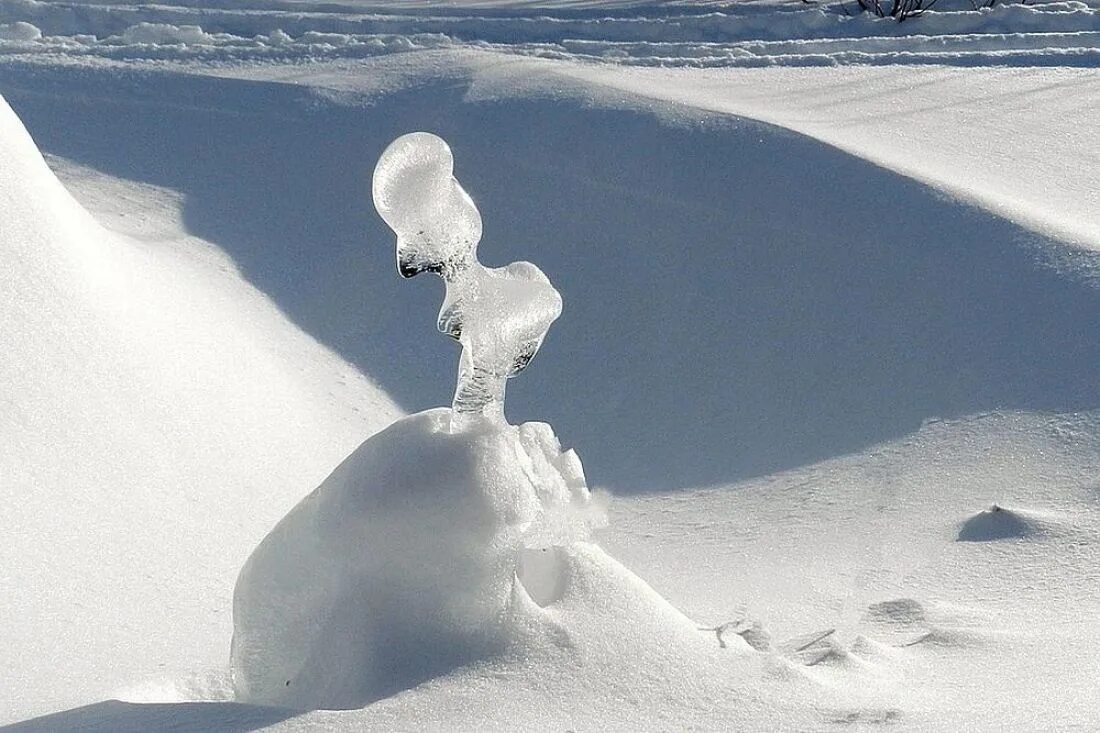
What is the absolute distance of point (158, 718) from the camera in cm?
237

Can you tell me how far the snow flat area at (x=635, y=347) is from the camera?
2.67 meters

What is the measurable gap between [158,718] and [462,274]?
0.86m

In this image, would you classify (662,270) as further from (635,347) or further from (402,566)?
(402,566)

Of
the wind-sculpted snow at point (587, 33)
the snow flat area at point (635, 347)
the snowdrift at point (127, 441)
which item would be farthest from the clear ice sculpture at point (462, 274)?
the wind-sculpted snow at point (587, 33)

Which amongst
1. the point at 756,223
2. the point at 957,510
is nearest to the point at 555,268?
the point at 756,223

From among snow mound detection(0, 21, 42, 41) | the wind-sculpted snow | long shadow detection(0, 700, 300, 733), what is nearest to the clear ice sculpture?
long shadow detection(0, 700, 300, 733)

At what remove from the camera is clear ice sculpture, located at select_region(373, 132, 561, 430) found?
7.88 ft

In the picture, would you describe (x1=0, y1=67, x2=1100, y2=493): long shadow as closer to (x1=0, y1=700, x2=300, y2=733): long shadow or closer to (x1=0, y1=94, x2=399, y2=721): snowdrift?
(x1=0, y1=94, x2=399, y2=721): snowdrift

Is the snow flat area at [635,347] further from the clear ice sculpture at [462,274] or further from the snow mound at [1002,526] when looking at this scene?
the clear ice sculpture at [462,274]

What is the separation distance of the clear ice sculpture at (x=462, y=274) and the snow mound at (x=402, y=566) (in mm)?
94

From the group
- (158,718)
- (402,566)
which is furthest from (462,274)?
(158,718)

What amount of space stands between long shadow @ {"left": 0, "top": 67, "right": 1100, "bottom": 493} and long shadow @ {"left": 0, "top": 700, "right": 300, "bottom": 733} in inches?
76.9

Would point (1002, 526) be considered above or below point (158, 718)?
below

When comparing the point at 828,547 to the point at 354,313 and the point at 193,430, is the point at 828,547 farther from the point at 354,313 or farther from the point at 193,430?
the point at 354,313
